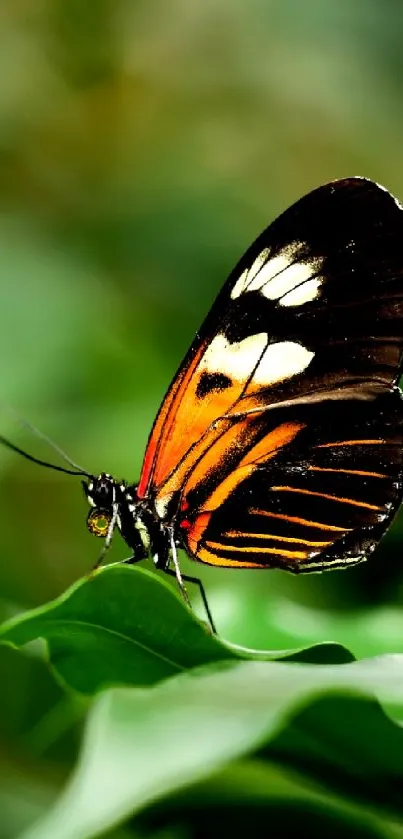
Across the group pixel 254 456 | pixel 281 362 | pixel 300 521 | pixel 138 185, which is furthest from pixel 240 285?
pixel 138 185

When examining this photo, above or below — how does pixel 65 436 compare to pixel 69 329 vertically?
below

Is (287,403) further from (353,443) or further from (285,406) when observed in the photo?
(353,443)

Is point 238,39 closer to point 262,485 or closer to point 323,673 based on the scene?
point 262,485

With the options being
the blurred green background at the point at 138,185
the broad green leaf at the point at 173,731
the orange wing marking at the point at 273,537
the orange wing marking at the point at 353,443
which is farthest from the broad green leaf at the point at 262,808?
the blurred green background at the point at 138,185

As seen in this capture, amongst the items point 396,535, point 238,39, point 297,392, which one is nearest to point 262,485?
point 297,392

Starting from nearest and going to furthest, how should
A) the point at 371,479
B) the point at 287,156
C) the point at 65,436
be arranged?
the point at 371,479 → the point at 65,436 → the point at 287,156

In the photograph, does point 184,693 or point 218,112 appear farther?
point 218,112
